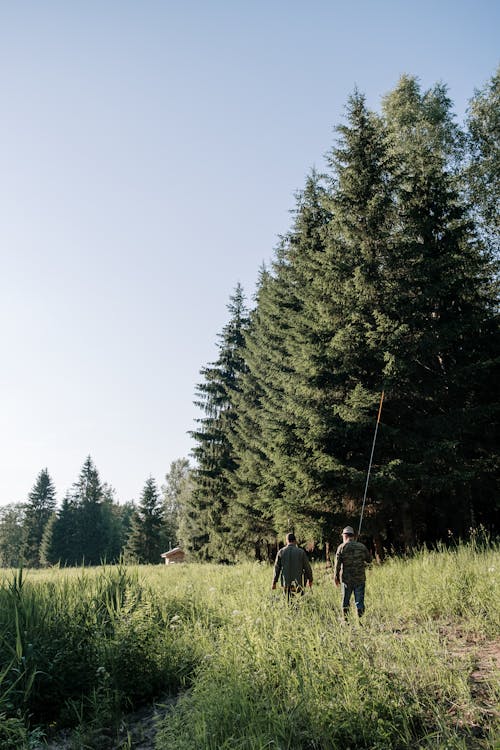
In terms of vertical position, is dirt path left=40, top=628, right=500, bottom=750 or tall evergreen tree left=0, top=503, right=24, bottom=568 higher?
dirt path left=40, top=628, right=500, bottom=750

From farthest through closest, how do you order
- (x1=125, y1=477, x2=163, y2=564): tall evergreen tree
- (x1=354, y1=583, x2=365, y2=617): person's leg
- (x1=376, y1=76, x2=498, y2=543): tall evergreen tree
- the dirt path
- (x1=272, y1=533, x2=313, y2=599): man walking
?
1. (x1=125, y1=477, x2=163, y2=564): tall evergreen tree
2. (x1=376, y1=76, x2=498, y2=543): tall evergreen tree
3. (x1=272, y1=533, x2=313, y2=599): man walking
4. (x1=354, y1=583, x2=365, y2=617): person's leg
5. the dirt path

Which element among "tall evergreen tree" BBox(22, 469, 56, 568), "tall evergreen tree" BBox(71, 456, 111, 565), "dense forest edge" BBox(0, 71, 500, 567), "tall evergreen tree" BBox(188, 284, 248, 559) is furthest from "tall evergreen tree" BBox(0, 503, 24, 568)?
"dense forest edge" BBox(0, 71, 500, 567)

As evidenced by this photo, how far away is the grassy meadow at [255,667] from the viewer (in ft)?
13.0

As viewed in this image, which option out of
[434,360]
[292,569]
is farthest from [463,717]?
[434,360]

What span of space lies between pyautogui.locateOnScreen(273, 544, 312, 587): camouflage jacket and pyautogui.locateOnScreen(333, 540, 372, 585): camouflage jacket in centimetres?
59

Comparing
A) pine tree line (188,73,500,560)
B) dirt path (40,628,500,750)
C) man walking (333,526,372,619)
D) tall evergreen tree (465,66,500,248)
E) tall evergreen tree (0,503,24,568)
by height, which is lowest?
tall evergreen tree (0,503,24,568)

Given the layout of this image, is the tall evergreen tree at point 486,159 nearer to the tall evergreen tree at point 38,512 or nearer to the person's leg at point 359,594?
the person's leg at point 359,594

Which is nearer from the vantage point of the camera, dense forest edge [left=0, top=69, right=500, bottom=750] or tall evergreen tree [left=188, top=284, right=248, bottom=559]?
dense forest edge [left=0, top=69, right=500, bottom=750]

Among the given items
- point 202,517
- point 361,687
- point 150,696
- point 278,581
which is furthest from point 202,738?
point 202,517

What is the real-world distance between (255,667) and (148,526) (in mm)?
53815

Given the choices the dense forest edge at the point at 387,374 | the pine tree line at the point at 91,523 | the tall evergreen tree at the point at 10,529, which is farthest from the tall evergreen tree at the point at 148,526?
the tall evergreen tree at the point at 10,529

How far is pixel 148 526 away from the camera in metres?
55.8

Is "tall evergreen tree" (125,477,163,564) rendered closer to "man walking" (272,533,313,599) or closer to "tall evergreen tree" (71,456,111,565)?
"tall evergreen tree" (71,456,111,565)

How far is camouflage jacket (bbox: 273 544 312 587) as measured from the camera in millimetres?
8742
